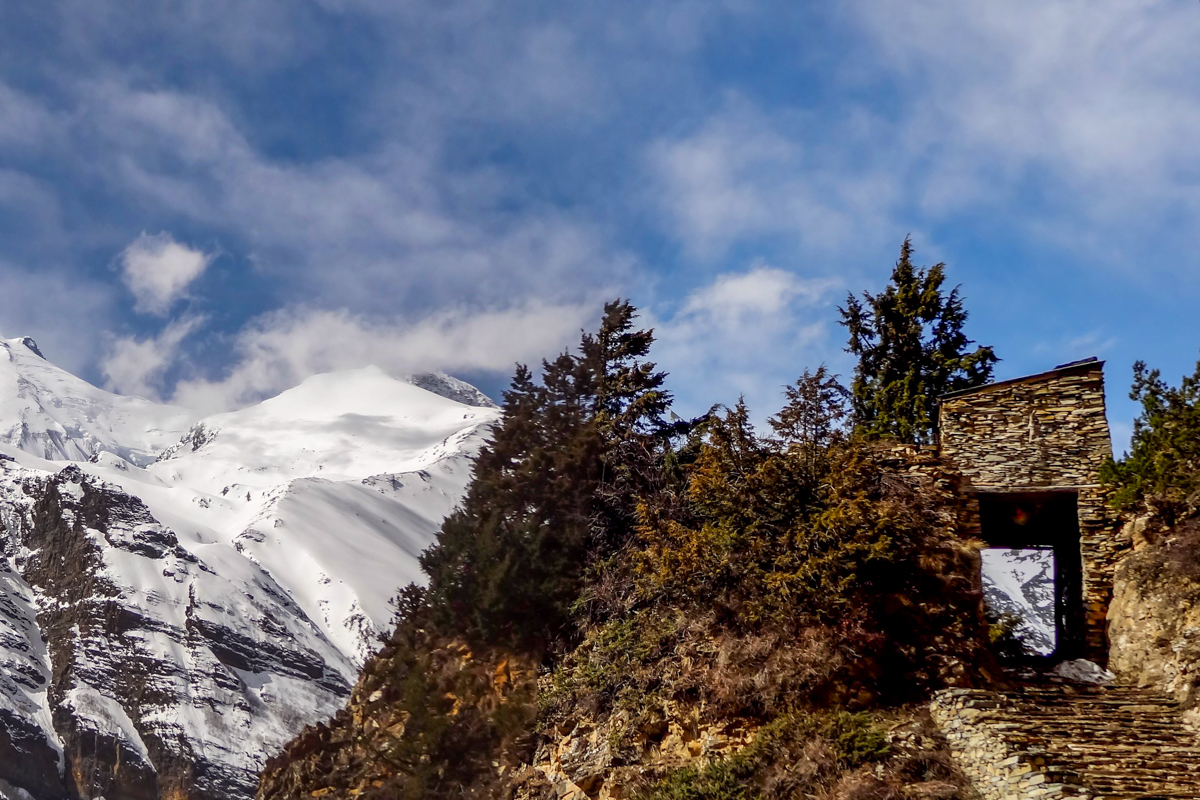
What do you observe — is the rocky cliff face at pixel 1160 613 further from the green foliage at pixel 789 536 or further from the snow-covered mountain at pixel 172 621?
the snow-covered mountain at pixel 172 621

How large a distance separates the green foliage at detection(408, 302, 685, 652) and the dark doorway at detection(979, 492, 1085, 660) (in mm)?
6377

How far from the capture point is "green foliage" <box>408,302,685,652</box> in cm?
1792

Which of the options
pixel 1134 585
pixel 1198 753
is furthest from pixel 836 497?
pixel 1198 753

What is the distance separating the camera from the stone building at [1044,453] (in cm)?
1345

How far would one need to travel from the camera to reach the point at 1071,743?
373 inches

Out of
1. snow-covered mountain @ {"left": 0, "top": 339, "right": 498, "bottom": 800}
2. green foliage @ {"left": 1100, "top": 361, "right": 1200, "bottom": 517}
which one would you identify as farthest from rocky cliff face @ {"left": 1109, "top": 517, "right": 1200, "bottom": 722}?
snow-covered mountain @ {"left": 0, "top": 339, "right": 498, "bottom": 800}

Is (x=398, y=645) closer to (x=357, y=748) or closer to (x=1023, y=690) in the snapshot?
(x=357, y=748)

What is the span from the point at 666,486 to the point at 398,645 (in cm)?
748

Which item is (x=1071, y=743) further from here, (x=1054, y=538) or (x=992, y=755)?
(x=1054, y=538)

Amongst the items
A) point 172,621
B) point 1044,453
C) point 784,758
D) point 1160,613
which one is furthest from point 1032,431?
point 172,621

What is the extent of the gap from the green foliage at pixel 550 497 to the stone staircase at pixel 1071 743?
8.38 meters

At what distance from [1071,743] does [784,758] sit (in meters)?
3.10

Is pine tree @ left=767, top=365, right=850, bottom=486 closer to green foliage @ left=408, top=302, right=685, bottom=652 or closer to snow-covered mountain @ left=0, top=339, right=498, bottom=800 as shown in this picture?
green foliage @ left=408, top=302, right=685, bottom=652

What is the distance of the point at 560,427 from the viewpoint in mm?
20531
